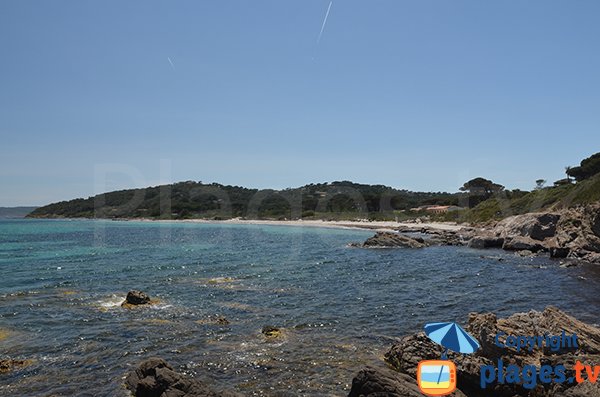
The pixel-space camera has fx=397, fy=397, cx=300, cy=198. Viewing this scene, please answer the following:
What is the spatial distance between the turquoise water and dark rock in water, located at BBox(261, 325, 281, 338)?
40 centimetres

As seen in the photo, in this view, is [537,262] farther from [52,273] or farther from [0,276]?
[0,276]

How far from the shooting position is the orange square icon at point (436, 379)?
34.7ft

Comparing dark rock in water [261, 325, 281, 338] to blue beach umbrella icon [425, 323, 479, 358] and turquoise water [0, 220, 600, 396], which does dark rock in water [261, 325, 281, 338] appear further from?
blue beach umbrella icon [425, 323, 479, 358]

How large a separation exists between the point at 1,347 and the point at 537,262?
47.0m

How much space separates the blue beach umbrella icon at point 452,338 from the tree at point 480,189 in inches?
5352

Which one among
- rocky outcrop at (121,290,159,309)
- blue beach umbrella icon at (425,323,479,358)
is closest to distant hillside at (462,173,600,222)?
blue beach umbrella icon at (425,323,479,358)

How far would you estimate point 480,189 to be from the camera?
465ft

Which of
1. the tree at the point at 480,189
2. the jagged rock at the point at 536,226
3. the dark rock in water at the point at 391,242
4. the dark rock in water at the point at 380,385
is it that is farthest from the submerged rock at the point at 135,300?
the tree at the point at 480,189

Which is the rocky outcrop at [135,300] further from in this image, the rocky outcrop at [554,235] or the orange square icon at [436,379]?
the rocky outcrop at [554,235]

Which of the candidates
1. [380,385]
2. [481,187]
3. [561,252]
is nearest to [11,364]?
[380,385]

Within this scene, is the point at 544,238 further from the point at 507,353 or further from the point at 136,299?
the point at 136,299

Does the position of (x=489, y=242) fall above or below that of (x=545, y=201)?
below

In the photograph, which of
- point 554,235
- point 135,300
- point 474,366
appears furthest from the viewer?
point 554,235

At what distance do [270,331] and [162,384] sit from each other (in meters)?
7.57
